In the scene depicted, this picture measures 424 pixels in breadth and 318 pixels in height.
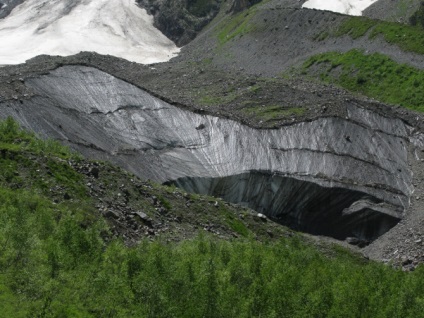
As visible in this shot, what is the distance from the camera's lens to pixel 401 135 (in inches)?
3221

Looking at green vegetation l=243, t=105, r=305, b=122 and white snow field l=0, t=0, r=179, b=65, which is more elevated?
green vegetation l=243, t=105, r=305, b=122

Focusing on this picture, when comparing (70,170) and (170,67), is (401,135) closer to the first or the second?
(70,170)

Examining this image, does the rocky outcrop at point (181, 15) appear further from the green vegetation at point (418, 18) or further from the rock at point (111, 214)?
the rock at point (111, 214)

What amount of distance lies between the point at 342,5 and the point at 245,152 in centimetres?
8081

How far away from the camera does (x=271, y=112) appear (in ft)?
270

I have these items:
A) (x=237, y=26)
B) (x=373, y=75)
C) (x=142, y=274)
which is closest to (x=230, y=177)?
(x=142, y=274)

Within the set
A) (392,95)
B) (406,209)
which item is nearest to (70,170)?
(406,209)

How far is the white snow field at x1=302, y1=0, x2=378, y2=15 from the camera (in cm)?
13788

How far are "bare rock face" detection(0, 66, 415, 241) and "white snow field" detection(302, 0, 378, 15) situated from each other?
64.6m

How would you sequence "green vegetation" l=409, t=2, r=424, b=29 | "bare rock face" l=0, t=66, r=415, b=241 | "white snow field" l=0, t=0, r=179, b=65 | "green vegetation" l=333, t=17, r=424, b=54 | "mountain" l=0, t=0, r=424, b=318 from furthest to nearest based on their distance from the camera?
"white snow field" l=0, t=0, r=179, b=65
"green vegetation" l=409, t=2, r=424, b=29
"green vegetation" l=333, t=17, r=424, b=54
"bare rock face" l=0, t=66, r=415, b=241
"mountain" l=0, t=0, r=424, b=318

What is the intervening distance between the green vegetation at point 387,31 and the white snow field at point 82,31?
49627 millimetres

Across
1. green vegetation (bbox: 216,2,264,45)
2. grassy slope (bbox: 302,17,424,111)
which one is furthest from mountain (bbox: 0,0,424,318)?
green vegetation (bbox: 216,2,264,45)

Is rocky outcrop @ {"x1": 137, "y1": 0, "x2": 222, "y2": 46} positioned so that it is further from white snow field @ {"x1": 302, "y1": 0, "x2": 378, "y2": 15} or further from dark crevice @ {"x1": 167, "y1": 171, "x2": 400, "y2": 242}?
dark crevice @ {"x1": 167, "y1": 171, "x2": 400, "y2": 242}

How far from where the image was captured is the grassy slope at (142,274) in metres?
30.9
